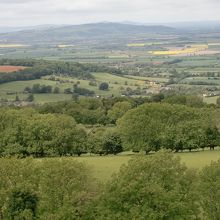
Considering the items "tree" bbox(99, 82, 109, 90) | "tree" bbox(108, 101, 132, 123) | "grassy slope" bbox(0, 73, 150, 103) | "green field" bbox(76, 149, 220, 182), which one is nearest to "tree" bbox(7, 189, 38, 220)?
"green field" bbox(76, 149, 220, 182)

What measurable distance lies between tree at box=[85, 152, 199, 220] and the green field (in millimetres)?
10650

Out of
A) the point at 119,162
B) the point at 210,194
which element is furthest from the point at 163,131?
the point at 210,194

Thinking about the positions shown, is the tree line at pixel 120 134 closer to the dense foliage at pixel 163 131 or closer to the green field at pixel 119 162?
the dense foliage at pixel 163 131

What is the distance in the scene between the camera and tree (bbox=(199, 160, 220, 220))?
35.0 m

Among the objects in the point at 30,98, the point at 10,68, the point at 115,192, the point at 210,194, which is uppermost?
the point at 115,192

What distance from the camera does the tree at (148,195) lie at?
33.4m

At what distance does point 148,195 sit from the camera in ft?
111

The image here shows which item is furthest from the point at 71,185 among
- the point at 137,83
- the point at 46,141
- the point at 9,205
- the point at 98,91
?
the point at 137,83

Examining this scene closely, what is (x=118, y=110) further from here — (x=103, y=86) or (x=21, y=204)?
(x=21, y=204)

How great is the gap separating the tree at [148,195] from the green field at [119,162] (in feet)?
34.9

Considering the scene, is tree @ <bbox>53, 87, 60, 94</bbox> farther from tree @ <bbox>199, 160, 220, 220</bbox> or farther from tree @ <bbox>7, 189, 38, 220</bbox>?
tree @ <bbox>199, 160, 220, 220</bbox>

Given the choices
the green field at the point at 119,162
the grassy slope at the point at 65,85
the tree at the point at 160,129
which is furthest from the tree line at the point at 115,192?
the grassy slope at the point at 65,85

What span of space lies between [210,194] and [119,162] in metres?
21.0

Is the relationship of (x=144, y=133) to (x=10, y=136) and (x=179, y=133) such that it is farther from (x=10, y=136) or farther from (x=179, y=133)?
(x=10, y=136)
